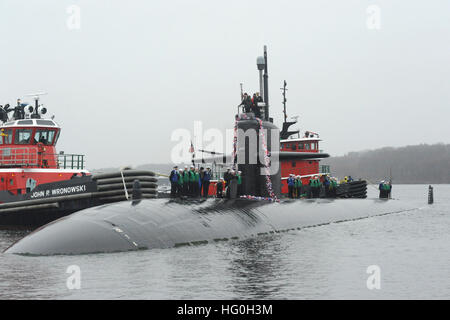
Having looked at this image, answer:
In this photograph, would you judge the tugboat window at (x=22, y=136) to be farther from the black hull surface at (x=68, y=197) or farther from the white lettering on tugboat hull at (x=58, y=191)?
the white lettering on tugboat hull at (x=58, y=191)

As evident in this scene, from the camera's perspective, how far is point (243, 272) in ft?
36.3

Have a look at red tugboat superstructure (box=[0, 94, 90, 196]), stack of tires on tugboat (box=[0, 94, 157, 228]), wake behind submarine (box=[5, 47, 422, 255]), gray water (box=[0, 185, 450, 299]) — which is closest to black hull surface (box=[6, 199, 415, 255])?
wake behind submarine (box=[5, 47, 422, 255])

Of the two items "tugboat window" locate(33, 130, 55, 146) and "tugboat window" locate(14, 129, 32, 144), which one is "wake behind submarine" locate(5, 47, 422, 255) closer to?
"tugboat window" locate(33, 130, 55, 146)

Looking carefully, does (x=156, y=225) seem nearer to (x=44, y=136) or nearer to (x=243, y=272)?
(x=243, y=272)

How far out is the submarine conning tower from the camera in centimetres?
1917

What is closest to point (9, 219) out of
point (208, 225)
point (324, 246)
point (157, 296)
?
point (208, 225)

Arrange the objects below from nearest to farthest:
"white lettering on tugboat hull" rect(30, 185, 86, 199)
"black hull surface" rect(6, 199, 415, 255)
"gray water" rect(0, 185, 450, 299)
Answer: "gray water" rect(0, 185, 450, 299) < "black hull surface" rect(6, 199, 415, 255) < "white lettering on tugboat hull" rect(30, 185, 86, 199)

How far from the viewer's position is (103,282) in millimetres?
9812

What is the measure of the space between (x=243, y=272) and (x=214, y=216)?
4.37 meters

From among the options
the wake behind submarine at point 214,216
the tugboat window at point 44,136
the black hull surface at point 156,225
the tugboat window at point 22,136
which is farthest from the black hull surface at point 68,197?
the tugboat window at point 44,136

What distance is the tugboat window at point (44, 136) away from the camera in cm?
2808

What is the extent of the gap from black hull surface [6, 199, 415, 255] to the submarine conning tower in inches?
30.8

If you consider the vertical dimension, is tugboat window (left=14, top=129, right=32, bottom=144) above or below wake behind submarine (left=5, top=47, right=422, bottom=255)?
above

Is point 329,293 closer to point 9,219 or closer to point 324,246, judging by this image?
point 324,246
